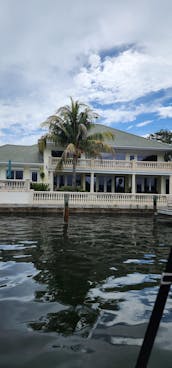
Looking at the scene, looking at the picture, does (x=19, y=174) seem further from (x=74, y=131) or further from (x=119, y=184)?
(x=119, y=184)

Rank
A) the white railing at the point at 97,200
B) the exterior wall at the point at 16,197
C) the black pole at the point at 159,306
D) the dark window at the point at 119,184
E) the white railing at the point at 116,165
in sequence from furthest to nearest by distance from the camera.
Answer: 1. the dark window at the point at 119,184
2. the white railing at the point at 116,165
3. the white railing at the point at 97,200
4. the exterior wall at the point at 16,197
5. the black pole at the point at 159,306

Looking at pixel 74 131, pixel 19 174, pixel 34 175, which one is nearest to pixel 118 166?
pixel 74 131

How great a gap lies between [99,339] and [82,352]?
0.38 m

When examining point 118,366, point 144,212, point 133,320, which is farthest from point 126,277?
point 144,212

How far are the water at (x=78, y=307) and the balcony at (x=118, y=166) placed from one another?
70.2ft

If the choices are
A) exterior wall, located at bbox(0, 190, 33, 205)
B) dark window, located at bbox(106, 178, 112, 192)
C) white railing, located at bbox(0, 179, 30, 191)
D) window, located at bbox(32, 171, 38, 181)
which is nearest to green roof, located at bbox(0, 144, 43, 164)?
window, located at bbox(32, 171, 38, 181)

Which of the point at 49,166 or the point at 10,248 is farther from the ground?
the point at 49,166

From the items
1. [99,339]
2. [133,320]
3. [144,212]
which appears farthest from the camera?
[144,212]

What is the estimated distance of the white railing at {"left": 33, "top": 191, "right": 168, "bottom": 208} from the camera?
24.9 m

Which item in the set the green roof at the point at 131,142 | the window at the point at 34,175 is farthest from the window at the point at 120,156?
the window at the point at 34,175

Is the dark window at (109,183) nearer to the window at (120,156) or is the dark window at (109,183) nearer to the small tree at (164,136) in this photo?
the window at (120,156)

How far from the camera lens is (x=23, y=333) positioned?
165 inches

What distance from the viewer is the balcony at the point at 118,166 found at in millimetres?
31219

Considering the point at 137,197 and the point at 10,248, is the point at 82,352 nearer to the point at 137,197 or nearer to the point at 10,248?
the point at 10,248
